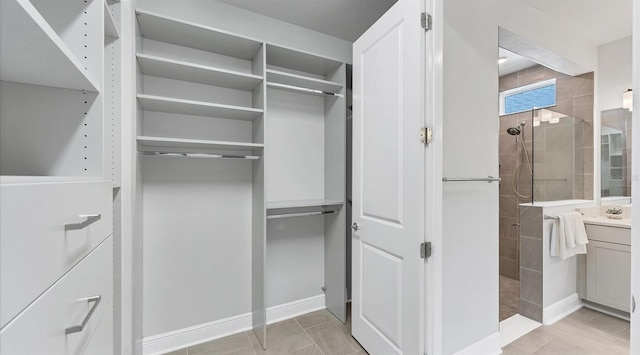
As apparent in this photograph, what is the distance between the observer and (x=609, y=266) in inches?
97.5

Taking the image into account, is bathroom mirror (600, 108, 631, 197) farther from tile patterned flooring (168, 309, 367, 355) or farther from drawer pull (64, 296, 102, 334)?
drawer pull (64, 296, 102, 334)

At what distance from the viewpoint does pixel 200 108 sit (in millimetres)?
1874

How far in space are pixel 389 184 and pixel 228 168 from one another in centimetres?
132

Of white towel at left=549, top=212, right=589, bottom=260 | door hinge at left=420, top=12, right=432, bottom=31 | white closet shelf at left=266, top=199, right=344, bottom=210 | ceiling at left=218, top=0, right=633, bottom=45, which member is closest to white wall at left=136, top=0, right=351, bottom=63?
ceiling at left=218, top=0, right=633, bottom=45

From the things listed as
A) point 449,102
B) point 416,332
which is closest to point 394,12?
point 449,102

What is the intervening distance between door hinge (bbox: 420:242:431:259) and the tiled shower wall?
2321mm

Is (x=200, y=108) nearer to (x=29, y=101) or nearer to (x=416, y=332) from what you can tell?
(x=29, y=101)

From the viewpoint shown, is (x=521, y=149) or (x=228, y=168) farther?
(x=521, y=149)

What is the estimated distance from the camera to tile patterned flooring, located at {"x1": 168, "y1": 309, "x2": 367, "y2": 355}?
1.94 meters

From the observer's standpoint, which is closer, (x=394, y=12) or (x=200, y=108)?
(x=394, y=12)

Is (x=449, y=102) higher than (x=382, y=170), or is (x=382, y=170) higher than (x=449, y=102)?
(x=449, y=102)

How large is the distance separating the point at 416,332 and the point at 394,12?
1838mm

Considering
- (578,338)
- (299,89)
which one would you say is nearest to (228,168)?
(299,89)

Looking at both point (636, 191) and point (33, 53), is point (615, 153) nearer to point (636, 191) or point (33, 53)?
point (636, 191)
